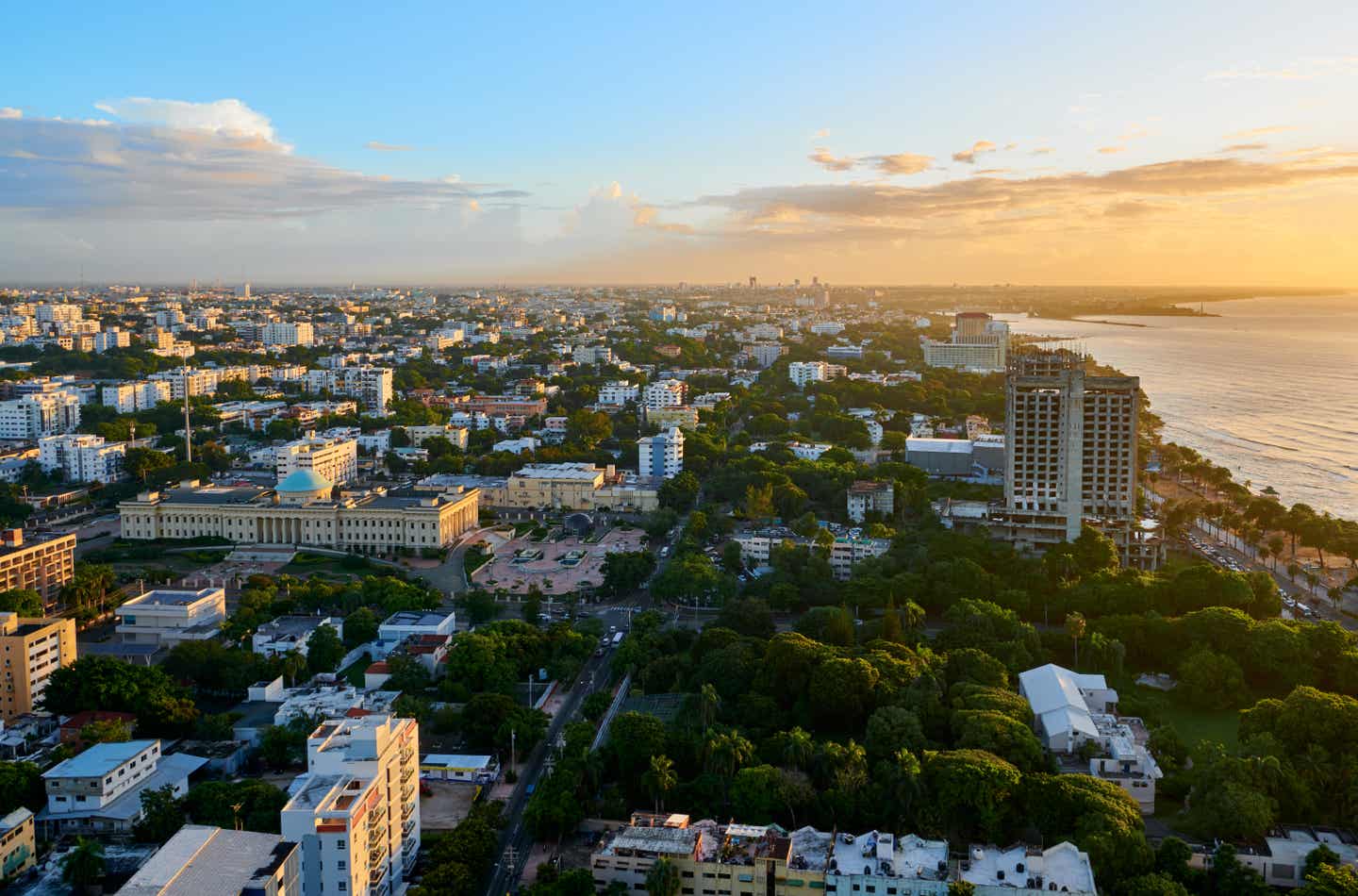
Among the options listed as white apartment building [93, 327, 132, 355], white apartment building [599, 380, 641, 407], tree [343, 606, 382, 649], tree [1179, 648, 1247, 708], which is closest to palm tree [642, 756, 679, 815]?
tree [343, 606, 382, 649]

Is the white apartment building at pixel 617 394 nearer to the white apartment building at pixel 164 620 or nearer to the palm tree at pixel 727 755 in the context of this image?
the white apartment building at pixel 164 620

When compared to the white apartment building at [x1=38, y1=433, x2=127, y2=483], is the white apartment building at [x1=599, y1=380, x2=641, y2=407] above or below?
above

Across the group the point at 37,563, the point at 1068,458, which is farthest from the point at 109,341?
the point at 1068,458

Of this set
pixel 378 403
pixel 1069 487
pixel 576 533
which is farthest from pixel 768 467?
pixel 378 403

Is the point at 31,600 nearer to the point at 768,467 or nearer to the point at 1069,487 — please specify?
the point at 768,467

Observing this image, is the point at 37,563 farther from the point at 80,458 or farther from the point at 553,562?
the point at 80,458

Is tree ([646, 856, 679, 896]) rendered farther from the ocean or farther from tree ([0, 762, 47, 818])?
the ocean

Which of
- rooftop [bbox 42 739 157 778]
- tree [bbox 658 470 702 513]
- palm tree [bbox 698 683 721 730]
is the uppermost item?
tree [bbox 658 470 702 513]
